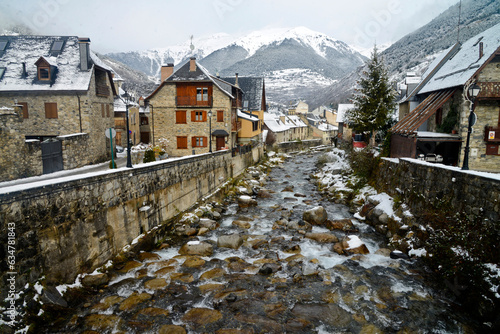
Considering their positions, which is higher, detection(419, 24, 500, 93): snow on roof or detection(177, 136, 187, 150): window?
detection(419, 24, 500, 93): snow on roof

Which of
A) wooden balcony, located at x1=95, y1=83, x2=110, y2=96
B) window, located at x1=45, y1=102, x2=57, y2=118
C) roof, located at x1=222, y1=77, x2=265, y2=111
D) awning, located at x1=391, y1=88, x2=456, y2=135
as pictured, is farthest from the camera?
roof, located at x1=222, y1=77, x2=265, y2=111

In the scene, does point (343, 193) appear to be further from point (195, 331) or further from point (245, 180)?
point (195, 331)

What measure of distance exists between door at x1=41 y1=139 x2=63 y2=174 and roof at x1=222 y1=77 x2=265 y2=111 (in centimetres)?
3129

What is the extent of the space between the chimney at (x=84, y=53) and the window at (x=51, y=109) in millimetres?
3929

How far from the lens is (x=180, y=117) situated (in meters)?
32.0

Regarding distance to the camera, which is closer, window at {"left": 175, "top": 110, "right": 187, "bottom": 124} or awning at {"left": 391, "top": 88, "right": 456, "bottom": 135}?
awning at {"left": 391, "top": 88, "right": 456, "bottom": 135}

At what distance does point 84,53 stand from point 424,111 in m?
27.5

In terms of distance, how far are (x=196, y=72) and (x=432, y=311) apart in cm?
2925

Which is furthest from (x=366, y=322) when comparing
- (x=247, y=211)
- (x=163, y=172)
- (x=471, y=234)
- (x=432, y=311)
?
(x=247, y=211)

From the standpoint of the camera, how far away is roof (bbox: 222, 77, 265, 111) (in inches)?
1865

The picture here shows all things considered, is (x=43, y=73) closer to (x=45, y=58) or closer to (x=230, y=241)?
(x=45, y=58)

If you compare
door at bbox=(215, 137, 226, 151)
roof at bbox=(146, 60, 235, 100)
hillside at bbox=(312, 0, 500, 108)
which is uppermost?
hillside at bbox=(312, 0, 500, 108)

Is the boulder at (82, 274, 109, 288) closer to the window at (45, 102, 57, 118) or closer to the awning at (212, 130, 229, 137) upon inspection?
the window at (45, 102, 57, 118)

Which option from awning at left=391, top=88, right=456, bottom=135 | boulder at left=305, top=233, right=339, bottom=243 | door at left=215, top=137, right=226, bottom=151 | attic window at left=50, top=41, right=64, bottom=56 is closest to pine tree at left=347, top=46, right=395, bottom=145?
awning at left=391, top=88, right=456, bottom=135
